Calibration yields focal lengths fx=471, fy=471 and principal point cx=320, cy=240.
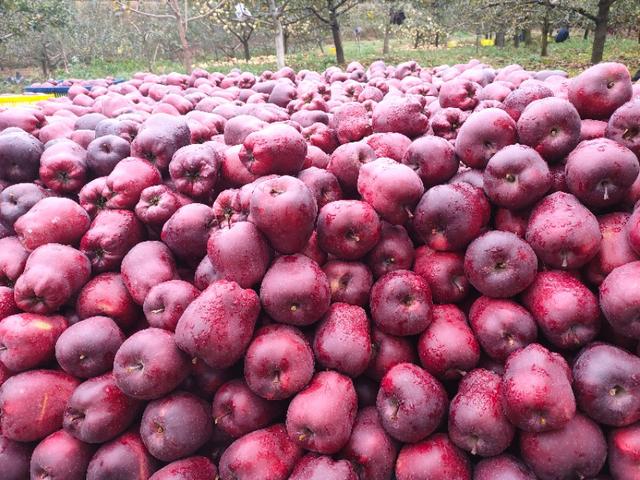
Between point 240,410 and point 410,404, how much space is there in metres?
0.62

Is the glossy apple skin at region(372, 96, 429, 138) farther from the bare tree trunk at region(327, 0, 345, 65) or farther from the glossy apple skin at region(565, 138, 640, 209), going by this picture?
the bare tree trunk at region(327, 0, 345, 65)

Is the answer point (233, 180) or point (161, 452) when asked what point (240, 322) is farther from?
point (233, 180)

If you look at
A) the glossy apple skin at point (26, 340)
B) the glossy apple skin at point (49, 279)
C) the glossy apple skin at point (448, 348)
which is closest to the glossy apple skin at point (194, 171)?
the glossy apple skin at point (49, 279)

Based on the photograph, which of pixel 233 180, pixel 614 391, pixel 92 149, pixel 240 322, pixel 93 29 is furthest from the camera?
pixel 93 29

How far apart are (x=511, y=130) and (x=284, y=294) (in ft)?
3.92

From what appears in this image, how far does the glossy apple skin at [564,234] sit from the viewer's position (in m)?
1.71

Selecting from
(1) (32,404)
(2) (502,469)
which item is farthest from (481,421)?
(1) (32,404)

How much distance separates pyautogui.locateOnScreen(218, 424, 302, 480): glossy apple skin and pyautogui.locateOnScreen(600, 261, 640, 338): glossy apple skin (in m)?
1.20

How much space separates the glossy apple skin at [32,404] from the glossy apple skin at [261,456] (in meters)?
0.72

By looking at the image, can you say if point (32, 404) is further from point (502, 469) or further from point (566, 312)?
point (566, 312)

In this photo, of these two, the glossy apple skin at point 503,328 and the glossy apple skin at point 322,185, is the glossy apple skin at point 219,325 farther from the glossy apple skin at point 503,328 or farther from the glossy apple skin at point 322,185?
the glossy apple skin at point 503,328

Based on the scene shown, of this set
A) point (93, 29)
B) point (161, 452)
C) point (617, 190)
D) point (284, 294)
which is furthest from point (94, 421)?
point (93, 29)

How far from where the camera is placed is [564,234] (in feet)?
5.60

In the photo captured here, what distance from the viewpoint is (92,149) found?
2.54 meters
